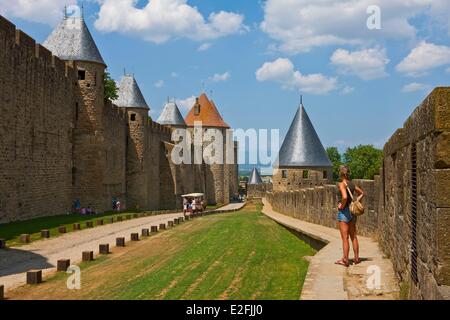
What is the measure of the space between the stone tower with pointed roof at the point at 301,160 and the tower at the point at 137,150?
13.8 metres

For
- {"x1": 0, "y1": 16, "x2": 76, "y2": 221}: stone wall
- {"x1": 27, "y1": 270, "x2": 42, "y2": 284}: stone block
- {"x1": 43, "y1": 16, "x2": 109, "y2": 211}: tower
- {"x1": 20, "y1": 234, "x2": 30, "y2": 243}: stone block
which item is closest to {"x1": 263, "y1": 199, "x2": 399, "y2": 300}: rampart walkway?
{"x1": 27, "y1": 270, "x2": 42, "y2": 284}: stone block

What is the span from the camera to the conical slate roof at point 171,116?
58500 mm

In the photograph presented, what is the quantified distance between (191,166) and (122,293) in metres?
49.6

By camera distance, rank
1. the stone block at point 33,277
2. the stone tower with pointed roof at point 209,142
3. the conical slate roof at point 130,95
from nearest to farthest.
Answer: the stone block at point 33,277 → the conical slate roof at point 130,95 → the stone tower with pointed roof at point 209,142

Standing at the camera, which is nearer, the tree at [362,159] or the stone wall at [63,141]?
the stone wall at [63,141]

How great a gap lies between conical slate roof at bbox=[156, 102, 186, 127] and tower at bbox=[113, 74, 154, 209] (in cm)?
1720

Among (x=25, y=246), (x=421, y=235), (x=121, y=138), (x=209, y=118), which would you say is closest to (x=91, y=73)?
(x=121, y=138)

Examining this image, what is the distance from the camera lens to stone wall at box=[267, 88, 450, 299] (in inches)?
148

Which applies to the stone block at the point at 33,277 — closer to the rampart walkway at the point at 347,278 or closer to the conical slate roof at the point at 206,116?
the rampart walkway at the point at 347,278

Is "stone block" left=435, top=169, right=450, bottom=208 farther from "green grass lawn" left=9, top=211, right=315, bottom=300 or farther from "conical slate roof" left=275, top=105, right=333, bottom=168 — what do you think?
"conical slate roof" left=275, top=105, right=333, bottom=168

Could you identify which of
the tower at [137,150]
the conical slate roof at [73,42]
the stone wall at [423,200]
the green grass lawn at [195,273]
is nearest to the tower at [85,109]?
the conical slate roof at [73,42]

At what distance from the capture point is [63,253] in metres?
12.2

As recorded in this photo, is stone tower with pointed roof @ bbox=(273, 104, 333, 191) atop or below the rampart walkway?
atop

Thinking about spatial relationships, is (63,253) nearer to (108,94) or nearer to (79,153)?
(79,153)
